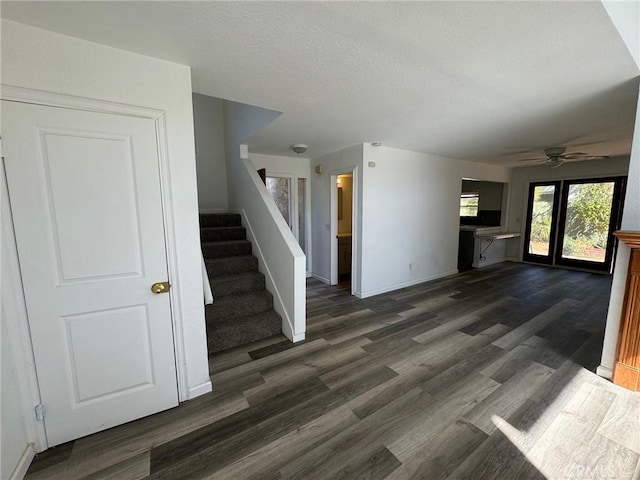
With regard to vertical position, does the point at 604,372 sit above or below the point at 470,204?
below

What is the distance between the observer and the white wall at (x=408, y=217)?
13.1 feet

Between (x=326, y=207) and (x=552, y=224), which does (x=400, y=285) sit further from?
(x=552, y=224)

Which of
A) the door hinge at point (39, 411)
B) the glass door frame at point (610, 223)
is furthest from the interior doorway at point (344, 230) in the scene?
the glass door frame at point (610, 223)

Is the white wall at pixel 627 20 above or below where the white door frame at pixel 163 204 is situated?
above

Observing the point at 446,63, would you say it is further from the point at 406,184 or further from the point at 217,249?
the point at 217,249

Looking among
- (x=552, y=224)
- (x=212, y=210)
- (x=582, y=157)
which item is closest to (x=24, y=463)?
(x=212, y=210)

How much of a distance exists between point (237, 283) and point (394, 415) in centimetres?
215

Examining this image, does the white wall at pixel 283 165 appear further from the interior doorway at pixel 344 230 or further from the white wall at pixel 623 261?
the white wall at pixel 623 261

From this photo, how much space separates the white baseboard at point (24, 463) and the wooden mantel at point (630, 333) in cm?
403

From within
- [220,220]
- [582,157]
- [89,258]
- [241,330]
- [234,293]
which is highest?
[582,157]

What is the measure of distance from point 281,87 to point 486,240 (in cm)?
612

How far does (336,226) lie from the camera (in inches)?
183

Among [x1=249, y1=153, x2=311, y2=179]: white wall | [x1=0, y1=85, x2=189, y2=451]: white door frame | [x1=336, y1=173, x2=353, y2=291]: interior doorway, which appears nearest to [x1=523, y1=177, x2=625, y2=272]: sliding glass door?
[x1=336, y1=173, x2=353, y2=291]: interior doorway

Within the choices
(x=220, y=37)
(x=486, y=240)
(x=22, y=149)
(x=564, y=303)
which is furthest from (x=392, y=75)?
(x=486, y=240)
